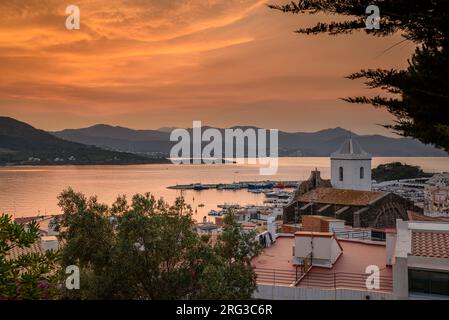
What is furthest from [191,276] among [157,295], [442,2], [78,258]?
[442,2]

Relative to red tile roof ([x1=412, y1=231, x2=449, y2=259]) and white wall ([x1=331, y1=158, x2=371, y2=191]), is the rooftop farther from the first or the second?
red tile roof ([x1=412, y1=231, x2=449, y2=259])

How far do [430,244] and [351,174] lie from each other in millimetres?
26173

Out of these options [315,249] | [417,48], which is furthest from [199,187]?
[417,48]

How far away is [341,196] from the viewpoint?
3231cm

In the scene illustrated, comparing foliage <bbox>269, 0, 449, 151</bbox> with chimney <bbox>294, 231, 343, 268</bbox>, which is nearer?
foliage <bbox>269, 0, 449, 151</bbox>

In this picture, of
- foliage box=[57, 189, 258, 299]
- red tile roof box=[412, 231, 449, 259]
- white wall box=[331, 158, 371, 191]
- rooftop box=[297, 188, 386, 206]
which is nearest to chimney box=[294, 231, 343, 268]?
red tile roof box=[412, 231, 449, 259]

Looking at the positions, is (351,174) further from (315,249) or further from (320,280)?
(320,280)

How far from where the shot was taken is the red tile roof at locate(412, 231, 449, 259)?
1008cm

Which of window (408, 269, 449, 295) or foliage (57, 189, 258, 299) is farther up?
foliage (57, 189, 258, 299)

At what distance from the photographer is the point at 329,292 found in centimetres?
1045

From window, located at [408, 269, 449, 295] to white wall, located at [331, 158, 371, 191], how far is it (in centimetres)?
2697

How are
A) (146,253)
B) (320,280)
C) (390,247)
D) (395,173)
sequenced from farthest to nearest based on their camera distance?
1. (395,173)
2. (390,247)
3. (320,280)
4. (146,253)

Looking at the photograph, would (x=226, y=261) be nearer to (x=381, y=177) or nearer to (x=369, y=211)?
(x=369, y=211)
